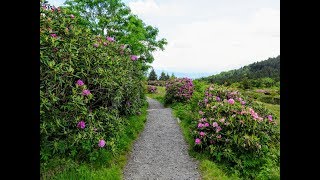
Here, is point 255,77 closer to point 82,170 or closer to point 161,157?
point 161,157

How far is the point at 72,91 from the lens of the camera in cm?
632

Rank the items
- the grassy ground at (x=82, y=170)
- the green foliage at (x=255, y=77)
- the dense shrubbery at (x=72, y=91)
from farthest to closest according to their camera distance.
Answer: the green foliage at (x=255, y=77), the grassy ground at (x=82, y=170), the dense shrubbery at (x=72, y=91)

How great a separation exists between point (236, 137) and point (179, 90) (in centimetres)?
1122

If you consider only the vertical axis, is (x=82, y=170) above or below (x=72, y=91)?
below

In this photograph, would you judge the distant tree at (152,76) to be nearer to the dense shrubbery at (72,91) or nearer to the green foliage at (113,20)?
the green foliage at (113,20)

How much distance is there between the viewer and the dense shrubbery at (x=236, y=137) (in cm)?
881

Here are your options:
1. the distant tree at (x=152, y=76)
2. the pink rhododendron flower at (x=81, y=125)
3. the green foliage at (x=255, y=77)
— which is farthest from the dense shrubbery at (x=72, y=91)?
the distant tree at (x=152, y=76)

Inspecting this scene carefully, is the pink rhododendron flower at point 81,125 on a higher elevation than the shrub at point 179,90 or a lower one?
lower

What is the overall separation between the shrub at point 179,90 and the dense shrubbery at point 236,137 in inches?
334

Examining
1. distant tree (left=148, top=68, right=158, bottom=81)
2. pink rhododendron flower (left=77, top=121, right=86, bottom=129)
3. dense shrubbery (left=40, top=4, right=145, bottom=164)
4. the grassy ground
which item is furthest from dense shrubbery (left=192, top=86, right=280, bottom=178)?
distant tree (left=148, top=68, right=158, bottom=81)

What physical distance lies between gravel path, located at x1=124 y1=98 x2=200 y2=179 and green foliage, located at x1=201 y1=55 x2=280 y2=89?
Answer: 65.5 feet

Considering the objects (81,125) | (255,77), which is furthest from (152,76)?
(81,125)
